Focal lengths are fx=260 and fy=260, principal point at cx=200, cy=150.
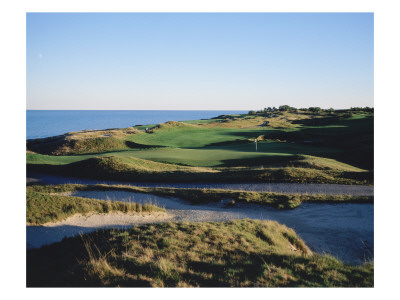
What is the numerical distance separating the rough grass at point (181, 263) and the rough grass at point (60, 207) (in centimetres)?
257

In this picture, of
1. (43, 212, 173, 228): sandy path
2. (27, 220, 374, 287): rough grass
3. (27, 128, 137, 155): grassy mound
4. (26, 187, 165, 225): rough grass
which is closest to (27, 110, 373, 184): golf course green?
(27, 128, 137, 155): grassy mound

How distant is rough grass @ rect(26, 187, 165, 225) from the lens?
947cm

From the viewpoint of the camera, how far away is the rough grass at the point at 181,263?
5.11 m

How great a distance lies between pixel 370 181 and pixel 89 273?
1693 cm

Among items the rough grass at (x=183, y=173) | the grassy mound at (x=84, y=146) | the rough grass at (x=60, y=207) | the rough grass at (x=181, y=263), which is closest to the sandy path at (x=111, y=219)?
the rough grass at (x=60, y=207)

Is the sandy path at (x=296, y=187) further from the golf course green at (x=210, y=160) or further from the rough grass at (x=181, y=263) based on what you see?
the rough grass at (x=181, y=263)

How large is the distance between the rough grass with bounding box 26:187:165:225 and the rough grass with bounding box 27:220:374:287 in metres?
2.57

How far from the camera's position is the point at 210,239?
24.3 ft

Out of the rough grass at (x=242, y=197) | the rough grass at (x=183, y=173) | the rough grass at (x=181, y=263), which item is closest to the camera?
the rough grass at (x=181, y=263)

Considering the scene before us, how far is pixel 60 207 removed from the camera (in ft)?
34.4

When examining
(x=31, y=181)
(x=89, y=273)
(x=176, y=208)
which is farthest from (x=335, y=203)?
(x=31, y=181)

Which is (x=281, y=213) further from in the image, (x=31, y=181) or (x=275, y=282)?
(x=31, y=181)

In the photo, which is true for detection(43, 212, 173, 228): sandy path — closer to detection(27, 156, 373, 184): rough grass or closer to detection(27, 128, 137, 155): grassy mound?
detection(27, 156, 373, 184): rough grass

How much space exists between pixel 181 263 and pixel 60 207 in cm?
703
